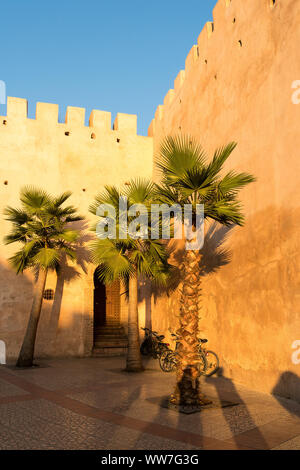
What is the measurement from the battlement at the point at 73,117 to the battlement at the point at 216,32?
2019 millimetres

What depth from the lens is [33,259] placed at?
12547 millimetres

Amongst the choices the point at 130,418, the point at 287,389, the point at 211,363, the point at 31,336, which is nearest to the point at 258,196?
the point at 287,389

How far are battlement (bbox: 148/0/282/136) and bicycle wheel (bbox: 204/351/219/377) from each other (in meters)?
7.85

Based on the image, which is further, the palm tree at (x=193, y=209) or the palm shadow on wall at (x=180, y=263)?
the palm shadow on wall at (x=180, y=263)

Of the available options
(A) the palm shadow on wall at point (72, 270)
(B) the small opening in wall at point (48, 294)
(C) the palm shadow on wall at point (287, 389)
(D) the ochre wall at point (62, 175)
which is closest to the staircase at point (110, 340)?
(D) the ochre wall at point (62, 175)

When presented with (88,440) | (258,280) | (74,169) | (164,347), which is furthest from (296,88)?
(74,169)

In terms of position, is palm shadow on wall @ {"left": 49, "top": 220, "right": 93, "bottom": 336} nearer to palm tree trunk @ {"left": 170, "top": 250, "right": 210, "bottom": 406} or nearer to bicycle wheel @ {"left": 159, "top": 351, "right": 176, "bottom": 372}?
bicycle wheel @ {"left": 159, "top": 351, "right": 176, "bottom": 372}

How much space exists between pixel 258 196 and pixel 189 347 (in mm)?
3822

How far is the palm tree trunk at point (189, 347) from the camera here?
22.5ft

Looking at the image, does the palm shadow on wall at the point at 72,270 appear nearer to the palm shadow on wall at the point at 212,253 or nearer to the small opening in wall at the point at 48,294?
the small opening in wall at the point at 48,294

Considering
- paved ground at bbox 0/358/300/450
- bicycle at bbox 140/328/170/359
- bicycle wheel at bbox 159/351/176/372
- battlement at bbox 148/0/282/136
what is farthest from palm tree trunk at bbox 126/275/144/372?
battlement at bbox 148/0/282/136

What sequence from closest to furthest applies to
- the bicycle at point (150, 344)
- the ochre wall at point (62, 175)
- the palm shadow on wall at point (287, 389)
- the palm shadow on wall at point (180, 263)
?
the palm shadow on wall at point (287, 389) < the palm shadow on wall at point (180, 263) < the bicycle at point (150, 344) < the ochre wall at point (62, 175)

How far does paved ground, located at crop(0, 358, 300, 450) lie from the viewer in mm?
4926

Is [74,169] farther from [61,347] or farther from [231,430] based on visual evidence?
[231,430]
